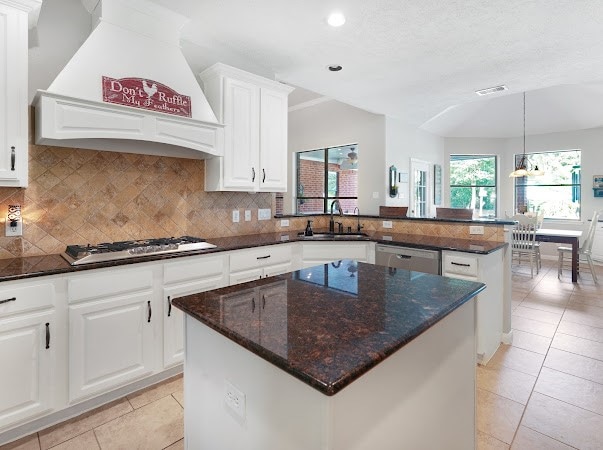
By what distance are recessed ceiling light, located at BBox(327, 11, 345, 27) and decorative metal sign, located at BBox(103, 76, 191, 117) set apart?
127cm

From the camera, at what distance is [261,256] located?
2904mm

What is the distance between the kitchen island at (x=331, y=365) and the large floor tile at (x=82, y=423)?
3.46 feet

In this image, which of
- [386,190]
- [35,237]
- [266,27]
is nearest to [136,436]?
[35,237]

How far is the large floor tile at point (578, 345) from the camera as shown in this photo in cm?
277

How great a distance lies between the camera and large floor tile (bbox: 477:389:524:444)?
6.12ft

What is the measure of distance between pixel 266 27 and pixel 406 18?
1123mm

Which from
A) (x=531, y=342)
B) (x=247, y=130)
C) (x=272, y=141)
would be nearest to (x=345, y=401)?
(x=247, y=130)

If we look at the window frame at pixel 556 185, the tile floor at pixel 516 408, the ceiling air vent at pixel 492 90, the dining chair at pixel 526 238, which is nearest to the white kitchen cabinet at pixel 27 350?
the tile floor at pixel 516 408

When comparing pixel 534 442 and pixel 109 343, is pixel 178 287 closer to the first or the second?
pixel 109 343

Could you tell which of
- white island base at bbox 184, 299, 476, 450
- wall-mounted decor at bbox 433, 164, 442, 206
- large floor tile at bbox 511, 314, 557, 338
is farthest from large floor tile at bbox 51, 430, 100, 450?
wall-mounted decor at bbox 433, 164, 442, 206

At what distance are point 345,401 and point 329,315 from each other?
1.04 feet

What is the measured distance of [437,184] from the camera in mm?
7145

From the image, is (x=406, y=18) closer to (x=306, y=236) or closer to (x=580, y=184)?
(x=306, y=236)

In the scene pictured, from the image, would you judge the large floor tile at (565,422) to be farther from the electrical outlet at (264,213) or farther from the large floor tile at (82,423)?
the electrical outlet at (264,213)
